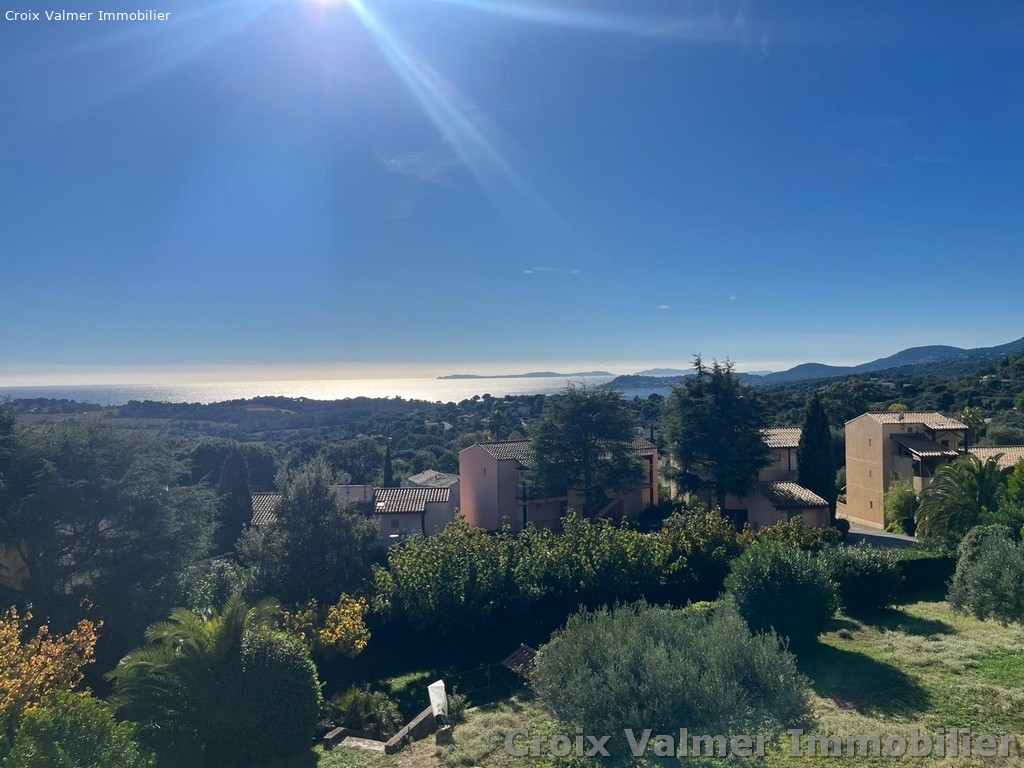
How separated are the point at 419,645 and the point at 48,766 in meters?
9.24

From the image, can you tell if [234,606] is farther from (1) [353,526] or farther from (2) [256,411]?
(2) [256,411]

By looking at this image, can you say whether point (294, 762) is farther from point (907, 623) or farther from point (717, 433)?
point (717, 433)

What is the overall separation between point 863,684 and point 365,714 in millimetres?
8616

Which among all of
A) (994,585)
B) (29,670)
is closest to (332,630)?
(29,670)

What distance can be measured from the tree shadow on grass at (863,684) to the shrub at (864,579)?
327cm

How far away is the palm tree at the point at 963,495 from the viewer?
19.1 metres

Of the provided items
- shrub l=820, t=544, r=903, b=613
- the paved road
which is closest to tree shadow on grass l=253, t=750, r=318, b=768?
shrub l=820, t=544, r=903, b=613

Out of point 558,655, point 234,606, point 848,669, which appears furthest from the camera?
point 848,669

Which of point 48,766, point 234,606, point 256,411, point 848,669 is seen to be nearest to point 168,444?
point 234,606

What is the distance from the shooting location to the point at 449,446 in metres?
78.4

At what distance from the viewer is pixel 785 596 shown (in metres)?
11.9

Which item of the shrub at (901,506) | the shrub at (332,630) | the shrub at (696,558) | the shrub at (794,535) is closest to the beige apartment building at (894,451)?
the shrub at (901,506)

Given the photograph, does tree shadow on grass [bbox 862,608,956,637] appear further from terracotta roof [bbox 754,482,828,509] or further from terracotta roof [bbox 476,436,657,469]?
terracotta roof [bbox 476,436,657,469]

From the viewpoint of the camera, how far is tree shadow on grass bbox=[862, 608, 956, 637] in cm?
1307
